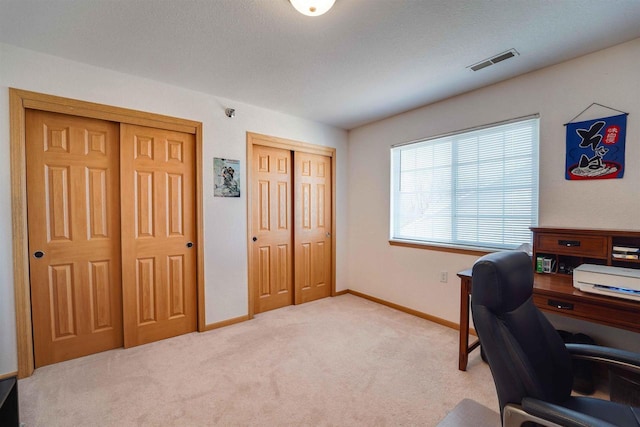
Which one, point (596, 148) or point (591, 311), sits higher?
point (596, 148)

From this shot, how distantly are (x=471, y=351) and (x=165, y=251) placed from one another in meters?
2.96

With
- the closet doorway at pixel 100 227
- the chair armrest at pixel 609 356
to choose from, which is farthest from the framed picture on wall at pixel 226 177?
the chair armrest at pixel 609 356

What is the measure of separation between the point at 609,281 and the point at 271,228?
2.99 m

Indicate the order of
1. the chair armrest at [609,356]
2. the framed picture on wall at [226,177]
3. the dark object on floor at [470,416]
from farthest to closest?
the framed picture on wall at [226,177]
the dark object on floor at [470,416]
the chair armrest at [609,356]

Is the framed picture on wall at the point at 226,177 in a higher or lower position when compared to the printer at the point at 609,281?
higher

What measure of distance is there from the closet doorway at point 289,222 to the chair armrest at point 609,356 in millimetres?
2804

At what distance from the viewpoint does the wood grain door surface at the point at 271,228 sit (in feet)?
11.2

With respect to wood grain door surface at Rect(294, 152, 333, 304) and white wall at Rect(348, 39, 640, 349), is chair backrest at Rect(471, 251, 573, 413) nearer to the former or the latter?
white wall at Rect(348, 39, 640, 349)

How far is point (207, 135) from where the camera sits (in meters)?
2.94

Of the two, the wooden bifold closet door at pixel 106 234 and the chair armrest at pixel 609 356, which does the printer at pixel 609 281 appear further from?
the wooden bifold closet door at pixel 106 234

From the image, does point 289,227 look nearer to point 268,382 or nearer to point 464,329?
point 268,382

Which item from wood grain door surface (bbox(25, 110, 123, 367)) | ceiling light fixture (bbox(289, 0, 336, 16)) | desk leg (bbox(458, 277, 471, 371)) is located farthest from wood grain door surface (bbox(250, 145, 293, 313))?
desk leg (bbox(458, 277, 471, 371))

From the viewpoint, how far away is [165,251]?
2.78 m

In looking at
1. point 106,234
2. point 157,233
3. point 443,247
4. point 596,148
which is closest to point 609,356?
point 596,148
